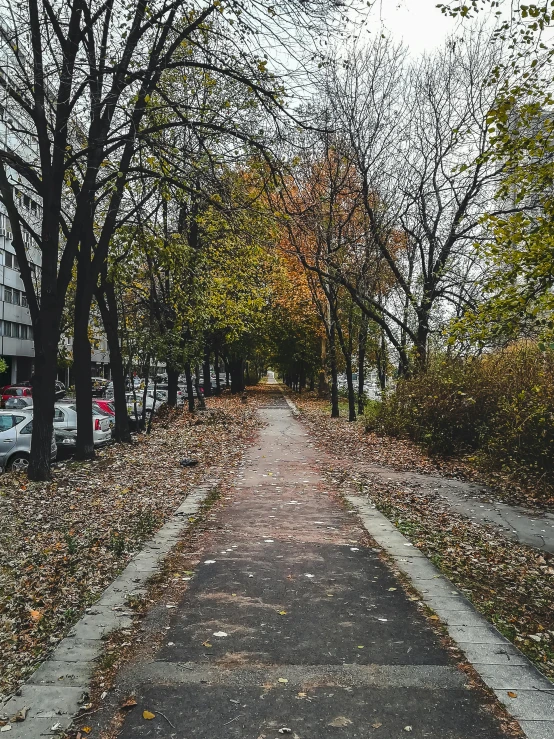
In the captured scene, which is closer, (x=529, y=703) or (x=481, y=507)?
(x=529, y=703)

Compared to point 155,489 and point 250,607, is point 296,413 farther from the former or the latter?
point 250,607

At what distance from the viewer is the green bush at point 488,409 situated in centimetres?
1166

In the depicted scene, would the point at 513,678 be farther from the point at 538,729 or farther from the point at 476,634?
the point at 476,634

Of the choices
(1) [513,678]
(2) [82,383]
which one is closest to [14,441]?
(2) [82,383]

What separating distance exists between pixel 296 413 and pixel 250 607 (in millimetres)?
26605

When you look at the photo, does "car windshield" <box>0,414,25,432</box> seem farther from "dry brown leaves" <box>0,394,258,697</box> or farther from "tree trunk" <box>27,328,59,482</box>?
"tree trunk" <box>27,328,59,482</box>

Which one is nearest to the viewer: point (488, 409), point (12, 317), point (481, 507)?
point (481, 507)

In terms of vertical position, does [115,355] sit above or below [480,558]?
above

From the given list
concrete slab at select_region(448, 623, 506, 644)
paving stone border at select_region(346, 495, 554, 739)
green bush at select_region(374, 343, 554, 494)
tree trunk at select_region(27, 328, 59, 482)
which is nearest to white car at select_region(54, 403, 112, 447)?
tree trunk at select_region(27, 328, 59, 482)

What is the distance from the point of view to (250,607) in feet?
18.2

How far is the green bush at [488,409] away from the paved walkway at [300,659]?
5099 mm

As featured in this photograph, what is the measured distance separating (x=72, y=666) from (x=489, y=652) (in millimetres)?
2881

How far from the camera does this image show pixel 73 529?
326 inches

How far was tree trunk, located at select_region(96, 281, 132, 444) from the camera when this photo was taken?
18125 mm
